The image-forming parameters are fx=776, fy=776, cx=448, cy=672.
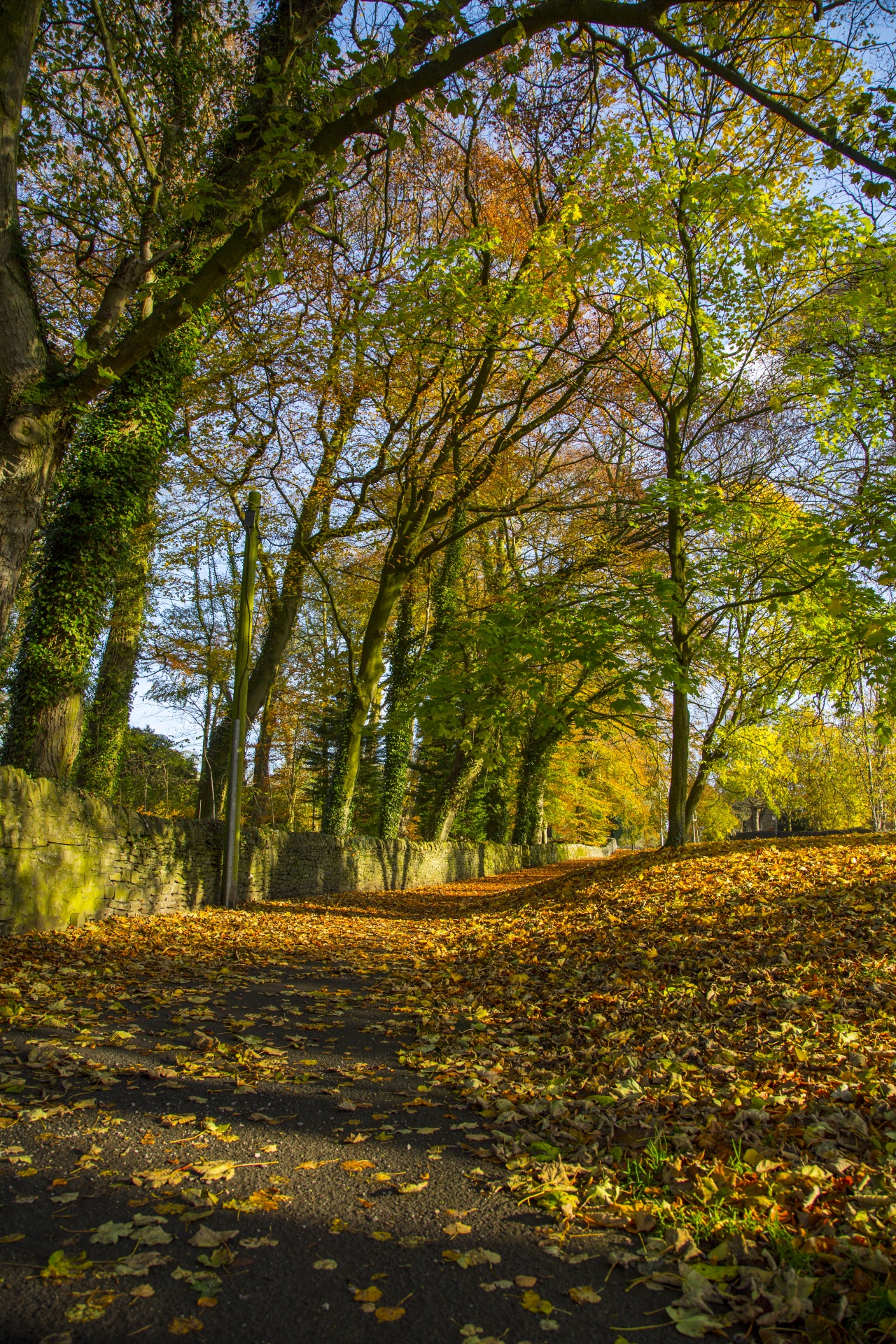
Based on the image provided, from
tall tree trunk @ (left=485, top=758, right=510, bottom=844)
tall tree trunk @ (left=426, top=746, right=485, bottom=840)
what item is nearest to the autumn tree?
tall tree trunk @ (left=426, top=746, right=485, bottom=840)

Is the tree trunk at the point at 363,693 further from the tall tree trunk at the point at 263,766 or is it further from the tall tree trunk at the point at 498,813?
the tall tree trunk at the point at 498,813

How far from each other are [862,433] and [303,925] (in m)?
9.97

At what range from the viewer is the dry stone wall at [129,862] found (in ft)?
23.6

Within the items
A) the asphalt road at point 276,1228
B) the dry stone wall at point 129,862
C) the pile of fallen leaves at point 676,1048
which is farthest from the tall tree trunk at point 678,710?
the asphalt road at point 276,1228

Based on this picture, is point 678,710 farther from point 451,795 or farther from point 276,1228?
point 451,795

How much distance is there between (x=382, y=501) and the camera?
16453mm

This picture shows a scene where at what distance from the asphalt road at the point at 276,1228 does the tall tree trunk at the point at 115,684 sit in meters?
11.3

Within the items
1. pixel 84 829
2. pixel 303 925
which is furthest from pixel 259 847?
pixel 84 829

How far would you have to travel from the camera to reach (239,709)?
12.1m

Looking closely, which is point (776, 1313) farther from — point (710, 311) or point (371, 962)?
point (710, 311)

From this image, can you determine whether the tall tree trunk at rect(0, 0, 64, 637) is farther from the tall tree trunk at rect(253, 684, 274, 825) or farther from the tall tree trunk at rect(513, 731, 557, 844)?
the tall tree trunk at rect(513, 731, 557, 844)

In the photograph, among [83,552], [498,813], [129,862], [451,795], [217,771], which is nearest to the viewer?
[129,862]

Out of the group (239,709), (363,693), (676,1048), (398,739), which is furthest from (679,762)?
(398,739)

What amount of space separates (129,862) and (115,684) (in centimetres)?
641
